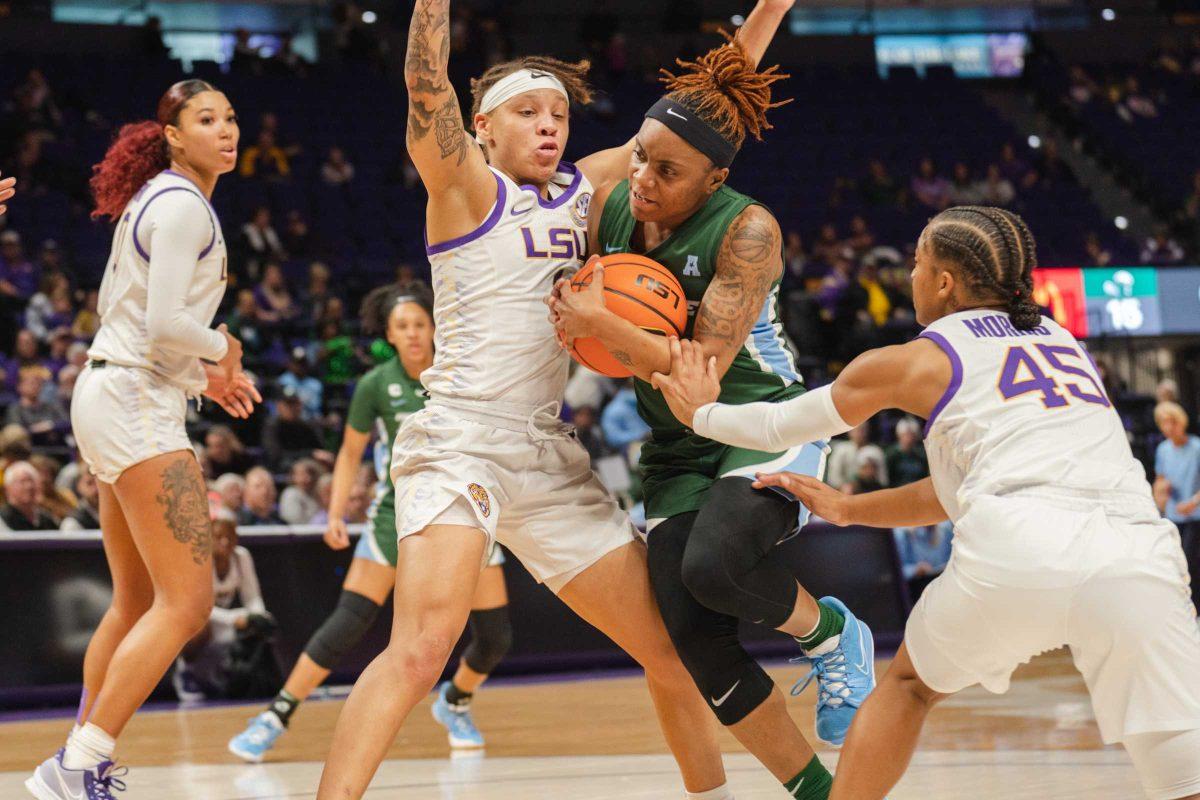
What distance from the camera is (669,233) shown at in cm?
406

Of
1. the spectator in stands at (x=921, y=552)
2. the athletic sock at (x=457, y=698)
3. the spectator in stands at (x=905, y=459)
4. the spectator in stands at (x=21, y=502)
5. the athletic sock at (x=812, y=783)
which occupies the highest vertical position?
the athletic sock at (x=812, y=783)

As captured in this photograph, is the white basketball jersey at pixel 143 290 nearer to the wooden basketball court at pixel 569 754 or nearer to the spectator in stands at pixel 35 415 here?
the wooden basketball court at pixel 569 754

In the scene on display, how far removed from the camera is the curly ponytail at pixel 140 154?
483 cm

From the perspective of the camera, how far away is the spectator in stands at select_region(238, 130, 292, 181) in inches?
639

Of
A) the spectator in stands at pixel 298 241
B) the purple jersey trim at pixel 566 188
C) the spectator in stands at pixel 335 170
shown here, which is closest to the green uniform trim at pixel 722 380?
the purple jersey trim at pixel 566 188

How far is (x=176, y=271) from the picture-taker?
448 cm

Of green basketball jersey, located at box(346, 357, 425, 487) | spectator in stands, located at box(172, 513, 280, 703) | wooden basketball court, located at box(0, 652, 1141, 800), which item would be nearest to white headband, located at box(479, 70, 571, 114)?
wooden basketball court, located at box(0, 652, 1141, 800)

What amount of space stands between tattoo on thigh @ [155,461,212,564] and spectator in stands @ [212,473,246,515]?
16.6 feet

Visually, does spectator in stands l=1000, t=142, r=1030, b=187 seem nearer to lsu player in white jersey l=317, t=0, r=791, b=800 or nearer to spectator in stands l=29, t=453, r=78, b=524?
spectator in stands l=29, t=453, r=78, b=524

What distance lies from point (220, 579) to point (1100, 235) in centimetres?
1507

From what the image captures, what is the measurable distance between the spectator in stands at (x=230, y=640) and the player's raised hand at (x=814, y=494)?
5.36 metres

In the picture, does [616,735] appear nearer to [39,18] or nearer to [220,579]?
[220,579]

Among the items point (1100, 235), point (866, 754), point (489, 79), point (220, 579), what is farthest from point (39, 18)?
point (866, 754)

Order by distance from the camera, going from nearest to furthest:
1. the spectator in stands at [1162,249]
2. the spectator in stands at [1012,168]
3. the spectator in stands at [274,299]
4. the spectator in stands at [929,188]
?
the spectator in stands at [274,299], the spectator in stands at [1162,249], the spectator in stands at [929,188], the spectator in stands at [1012,168]
